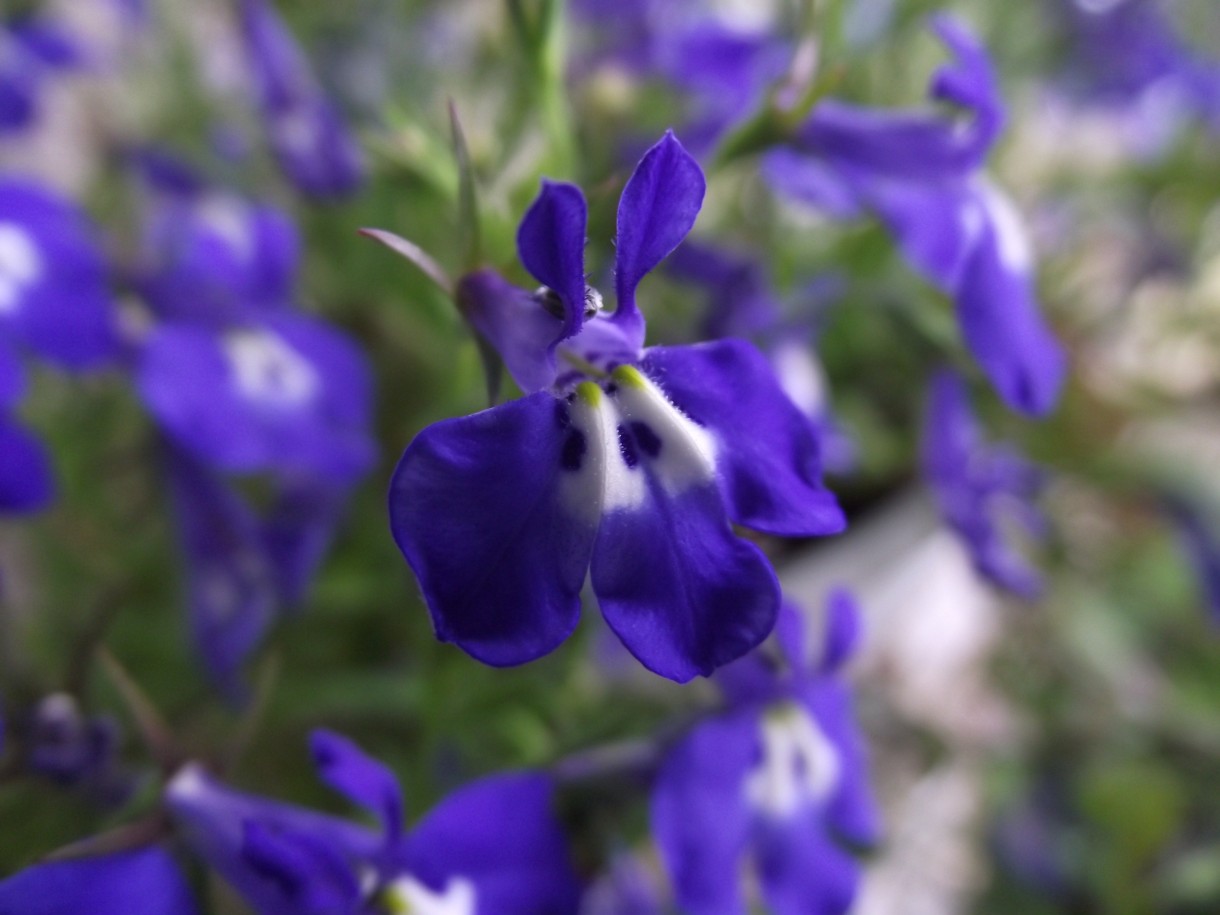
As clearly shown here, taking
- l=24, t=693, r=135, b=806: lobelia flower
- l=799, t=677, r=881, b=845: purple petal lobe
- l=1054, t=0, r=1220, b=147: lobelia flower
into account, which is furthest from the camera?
l=1054, t=0, r=1220, b=147: lobelia flower

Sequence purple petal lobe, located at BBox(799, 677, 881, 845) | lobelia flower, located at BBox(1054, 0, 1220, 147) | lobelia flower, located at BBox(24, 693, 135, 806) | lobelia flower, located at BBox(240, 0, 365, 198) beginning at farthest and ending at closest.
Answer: lobelia flower, located at BBox(1054, 0, 1220, 147) → lobelia flower, located at BBox(240, 0, 365, 198) → purple petal lobe, located at BBox(799, 677, 881, 845) → lobelia flower, located at BBox(24, 693, 135, 806)

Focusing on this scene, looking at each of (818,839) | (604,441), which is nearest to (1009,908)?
(818,839)

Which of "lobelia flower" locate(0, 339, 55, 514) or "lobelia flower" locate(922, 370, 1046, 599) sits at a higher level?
"lobelia flower" locate(0, 339, 55, 514)

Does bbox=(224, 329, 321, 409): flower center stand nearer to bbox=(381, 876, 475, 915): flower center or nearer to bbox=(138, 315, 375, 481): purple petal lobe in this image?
bbox=(138, 315, 375, 481): purple petal lobe

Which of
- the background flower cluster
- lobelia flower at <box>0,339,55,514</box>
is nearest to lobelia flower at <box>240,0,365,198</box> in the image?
the background flower cluster

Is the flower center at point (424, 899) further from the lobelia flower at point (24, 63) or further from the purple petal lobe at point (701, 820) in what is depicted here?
the lobelia flower at point (24, 63)

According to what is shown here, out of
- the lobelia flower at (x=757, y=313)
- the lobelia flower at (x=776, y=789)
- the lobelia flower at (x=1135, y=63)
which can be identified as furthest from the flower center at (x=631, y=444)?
the lobelia flower at (x=1135, y=63)

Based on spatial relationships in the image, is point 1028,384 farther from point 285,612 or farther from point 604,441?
point 285,612
